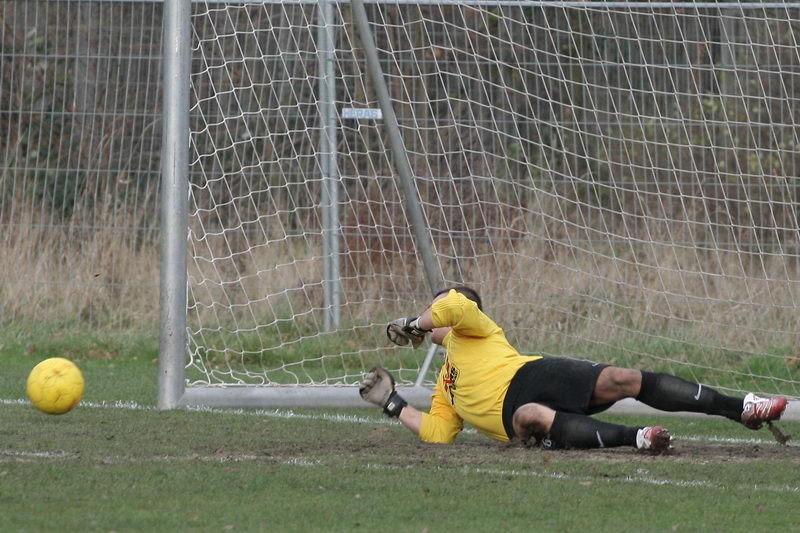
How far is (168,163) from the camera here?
7.90m

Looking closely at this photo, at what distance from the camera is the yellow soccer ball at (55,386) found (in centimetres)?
665

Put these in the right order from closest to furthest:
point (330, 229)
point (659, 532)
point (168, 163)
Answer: point (659, 532)
point (168, 163)
point (330, 229)

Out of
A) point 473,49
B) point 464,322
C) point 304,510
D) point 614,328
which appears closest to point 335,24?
point 473,49

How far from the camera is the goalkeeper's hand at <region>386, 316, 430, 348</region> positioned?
22.4 feet

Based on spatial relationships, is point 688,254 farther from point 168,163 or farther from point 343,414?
point 168,163

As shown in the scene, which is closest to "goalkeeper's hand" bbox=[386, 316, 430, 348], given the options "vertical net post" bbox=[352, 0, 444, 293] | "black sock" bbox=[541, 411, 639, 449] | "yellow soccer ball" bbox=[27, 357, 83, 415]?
"black sock" bbox=[541, 411, 639, 449]

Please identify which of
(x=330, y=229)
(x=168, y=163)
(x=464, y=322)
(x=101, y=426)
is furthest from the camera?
(x=330, y=229)

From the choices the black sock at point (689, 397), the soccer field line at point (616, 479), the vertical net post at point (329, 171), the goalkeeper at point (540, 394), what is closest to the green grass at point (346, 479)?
the soccer field line at point (616, 479)

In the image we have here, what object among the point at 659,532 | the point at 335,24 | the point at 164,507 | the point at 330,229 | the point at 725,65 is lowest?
the point at 659,532

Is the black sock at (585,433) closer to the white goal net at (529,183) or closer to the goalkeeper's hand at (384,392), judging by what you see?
the goalkeeper's hand at (384,392)

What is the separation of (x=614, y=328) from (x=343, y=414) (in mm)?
2775

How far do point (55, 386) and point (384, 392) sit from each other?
1689 millimetres

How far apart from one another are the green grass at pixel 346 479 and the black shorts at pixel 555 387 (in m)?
0.23

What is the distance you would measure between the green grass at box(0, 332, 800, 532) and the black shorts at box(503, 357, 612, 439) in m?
0.23
